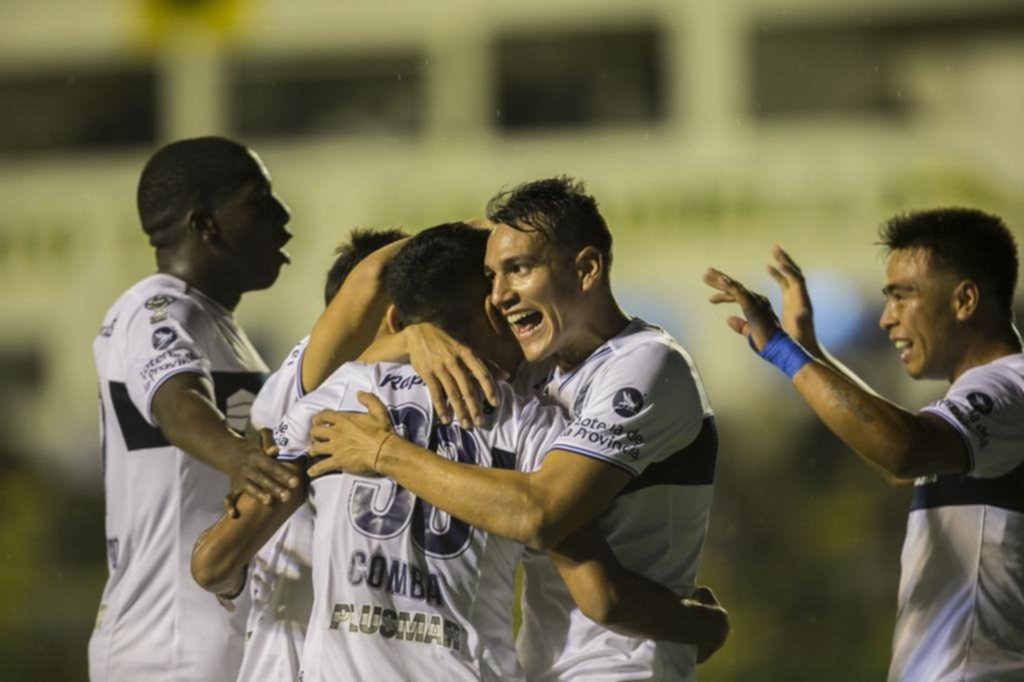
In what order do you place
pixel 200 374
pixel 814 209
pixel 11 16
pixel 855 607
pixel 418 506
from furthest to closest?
pixel 11 16 → pixel 814 209 → pixel 855 607 → pixel 200 374 → pixel 418 506

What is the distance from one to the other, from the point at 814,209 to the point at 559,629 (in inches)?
598

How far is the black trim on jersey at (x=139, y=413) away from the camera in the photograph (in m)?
4.82

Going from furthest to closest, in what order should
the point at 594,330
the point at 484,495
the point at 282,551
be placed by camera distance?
the point at 282,551, the point at 594,330, the point at 484,495

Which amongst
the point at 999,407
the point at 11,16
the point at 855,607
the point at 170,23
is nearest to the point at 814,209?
the point at 855,607

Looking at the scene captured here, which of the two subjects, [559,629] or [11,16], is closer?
[559,629]

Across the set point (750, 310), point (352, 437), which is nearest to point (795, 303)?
point (750, 310)

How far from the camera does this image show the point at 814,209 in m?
18.4

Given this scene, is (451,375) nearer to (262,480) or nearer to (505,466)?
(505,466)

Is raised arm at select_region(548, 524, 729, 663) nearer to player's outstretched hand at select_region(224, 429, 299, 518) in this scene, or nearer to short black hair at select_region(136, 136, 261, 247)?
player's outstretched hand at select_region(224, 429, 299, 518)

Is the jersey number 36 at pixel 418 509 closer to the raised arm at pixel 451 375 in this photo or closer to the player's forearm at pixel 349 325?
the raised arm at pixel 451 375

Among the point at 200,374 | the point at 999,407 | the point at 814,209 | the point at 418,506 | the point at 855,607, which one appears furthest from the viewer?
the point at 814,209

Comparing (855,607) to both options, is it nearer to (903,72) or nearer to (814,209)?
(814,209)

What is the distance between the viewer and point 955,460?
412 centimetres

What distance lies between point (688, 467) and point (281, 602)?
1105 millimetres
